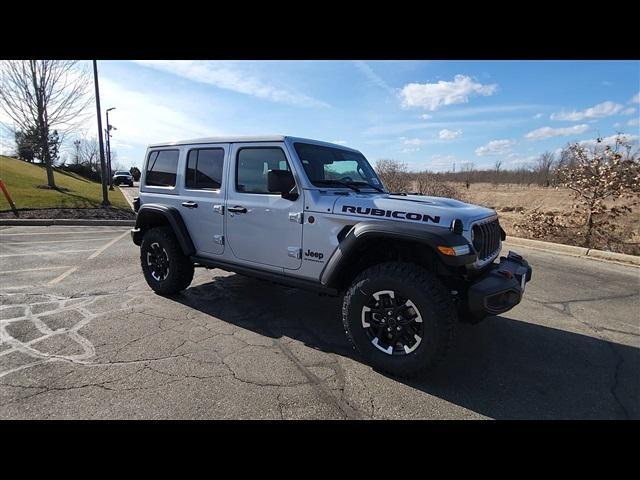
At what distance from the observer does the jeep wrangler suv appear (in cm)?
281

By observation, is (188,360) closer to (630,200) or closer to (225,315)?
(225,315)

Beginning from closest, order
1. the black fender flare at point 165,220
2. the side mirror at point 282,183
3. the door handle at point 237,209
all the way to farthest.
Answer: the side mirror at point 282,183
the door handle at point 237,209
the black fender flare at point 165,220

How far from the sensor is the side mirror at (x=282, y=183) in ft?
10.9

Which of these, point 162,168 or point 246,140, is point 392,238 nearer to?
point 246,140

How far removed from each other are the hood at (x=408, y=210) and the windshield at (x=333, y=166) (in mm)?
508

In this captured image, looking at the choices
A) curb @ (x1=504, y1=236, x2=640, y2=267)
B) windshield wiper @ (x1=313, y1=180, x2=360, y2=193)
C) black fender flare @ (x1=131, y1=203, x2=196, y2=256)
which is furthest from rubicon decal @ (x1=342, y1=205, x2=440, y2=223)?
curb @ (x1=504, y1=236, x2=640, y2=267)

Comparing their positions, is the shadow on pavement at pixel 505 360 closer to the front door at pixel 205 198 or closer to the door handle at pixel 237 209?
the front door at pixel 205 198

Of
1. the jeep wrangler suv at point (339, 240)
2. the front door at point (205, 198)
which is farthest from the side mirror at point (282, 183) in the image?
the front door at point (205, 198)

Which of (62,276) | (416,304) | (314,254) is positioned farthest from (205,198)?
(62,276)

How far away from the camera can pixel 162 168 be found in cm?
487

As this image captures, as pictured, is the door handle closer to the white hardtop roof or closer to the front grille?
the white hardtop roof

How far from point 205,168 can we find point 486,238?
321 centimetres
